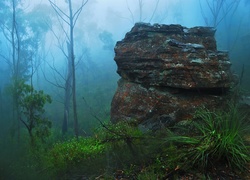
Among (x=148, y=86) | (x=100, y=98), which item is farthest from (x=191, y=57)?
(x=100, y=98)

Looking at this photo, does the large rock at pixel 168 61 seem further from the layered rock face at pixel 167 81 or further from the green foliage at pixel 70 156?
the green foliage at pixel 70 156

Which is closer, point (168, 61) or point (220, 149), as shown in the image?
point (220, 149)

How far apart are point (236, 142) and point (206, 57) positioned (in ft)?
11.5

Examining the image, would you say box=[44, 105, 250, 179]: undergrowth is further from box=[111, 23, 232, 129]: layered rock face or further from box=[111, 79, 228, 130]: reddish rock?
box=[111, 23, 232, 129]: layered rock face

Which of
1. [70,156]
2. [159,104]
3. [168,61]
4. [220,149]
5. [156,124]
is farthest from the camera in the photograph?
[168,61]

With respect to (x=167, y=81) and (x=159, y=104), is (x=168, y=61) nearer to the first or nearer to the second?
(x=167, y=81)

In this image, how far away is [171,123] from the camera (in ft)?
20.4

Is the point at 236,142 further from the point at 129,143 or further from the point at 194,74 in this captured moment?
the point at 194,74

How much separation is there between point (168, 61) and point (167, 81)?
651mm

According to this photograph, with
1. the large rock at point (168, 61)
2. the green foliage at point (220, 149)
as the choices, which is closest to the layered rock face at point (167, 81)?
the large rock at point (168, 61)

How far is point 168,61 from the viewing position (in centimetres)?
688

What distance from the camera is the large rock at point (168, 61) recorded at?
6.59 meters

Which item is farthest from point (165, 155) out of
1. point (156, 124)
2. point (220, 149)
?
point (156, 124)

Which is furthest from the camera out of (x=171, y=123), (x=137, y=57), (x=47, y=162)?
(x=137, y=57)
